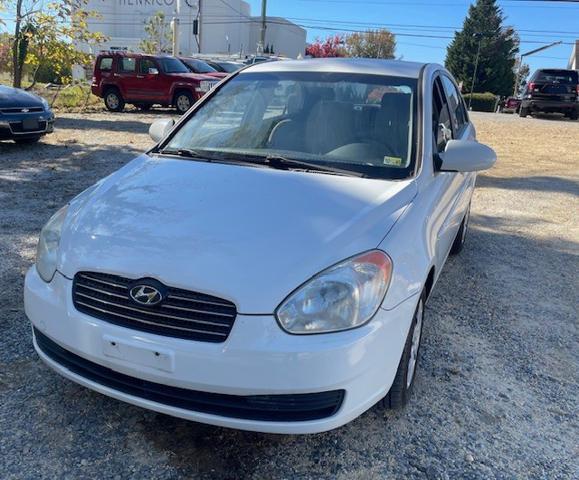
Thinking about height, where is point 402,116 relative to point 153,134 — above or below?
above

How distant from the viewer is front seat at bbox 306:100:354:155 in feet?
10.3

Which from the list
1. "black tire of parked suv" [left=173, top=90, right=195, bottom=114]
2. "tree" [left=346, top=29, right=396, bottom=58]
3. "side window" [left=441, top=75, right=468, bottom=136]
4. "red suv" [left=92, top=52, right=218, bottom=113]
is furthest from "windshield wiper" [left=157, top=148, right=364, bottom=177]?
"tree" [left=346, top=29, right=396, bottom=58]

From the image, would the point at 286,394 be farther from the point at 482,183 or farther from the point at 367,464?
the point at 482,183

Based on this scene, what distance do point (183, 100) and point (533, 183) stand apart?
10.7 meters

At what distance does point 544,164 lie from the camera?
10.3 meters

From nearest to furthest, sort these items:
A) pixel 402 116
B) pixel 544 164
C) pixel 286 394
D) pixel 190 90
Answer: pixel 286 394 < pixel 402 116 < pixel 544 164 < pixel 190 90

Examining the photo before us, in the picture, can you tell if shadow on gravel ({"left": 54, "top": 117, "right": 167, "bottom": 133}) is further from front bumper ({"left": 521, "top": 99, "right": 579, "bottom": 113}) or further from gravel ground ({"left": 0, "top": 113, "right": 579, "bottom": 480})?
front bumper ({"left": 521, "top": 99, "right": 579, "bottom": 113})

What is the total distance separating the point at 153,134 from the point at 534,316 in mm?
2957

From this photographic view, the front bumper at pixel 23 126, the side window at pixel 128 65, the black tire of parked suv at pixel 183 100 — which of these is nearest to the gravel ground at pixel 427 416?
the front bumper at pixel 23 126

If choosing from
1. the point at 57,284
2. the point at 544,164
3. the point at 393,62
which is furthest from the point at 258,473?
the point at 544,164

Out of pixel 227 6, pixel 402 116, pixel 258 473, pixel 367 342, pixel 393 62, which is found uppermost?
pixel 227 6

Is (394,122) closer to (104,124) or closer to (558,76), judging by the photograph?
(104,124)

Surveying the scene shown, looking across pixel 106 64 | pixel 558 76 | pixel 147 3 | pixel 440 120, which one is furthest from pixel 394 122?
pixel 147 3

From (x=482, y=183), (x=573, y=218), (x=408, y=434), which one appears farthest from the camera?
(x=482, y=183)
